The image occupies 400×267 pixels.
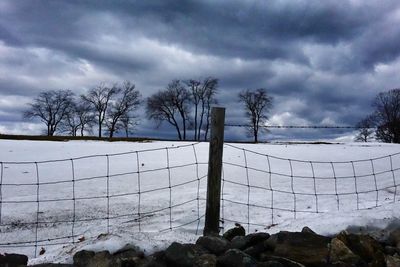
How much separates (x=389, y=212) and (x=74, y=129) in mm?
68522

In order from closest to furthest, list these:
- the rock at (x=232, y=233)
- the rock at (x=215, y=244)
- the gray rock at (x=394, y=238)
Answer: the rock at (x=215, y=244) → the gray rock at (x=394, y=238) → the rock at (x=232, y=233)

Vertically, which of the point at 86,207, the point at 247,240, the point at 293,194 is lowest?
the point at 86,207

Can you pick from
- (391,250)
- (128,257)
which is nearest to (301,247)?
(391,250)

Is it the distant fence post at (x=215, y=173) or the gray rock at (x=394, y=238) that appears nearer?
the gray rock at (x=394, y=238)

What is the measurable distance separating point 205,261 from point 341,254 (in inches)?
64.7

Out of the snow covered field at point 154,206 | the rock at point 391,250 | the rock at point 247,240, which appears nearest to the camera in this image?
the rock at point 247,240

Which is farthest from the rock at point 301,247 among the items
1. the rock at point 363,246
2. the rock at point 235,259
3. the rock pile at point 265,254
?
the rock at point 235,259

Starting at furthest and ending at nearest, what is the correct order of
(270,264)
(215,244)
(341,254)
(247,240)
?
(247,240)
(215,244)
(341,254)
(270,264)

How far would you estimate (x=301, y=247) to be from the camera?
507cm

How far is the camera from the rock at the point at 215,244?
16.8 feet

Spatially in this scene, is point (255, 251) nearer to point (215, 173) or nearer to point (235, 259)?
point (235, 259)

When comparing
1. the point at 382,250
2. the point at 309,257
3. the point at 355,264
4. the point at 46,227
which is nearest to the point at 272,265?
the point at 309,257

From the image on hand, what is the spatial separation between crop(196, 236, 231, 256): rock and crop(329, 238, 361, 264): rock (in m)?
1.23

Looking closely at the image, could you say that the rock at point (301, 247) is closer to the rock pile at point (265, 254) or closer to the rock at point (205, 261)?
the rock pile at point (265, 254)
